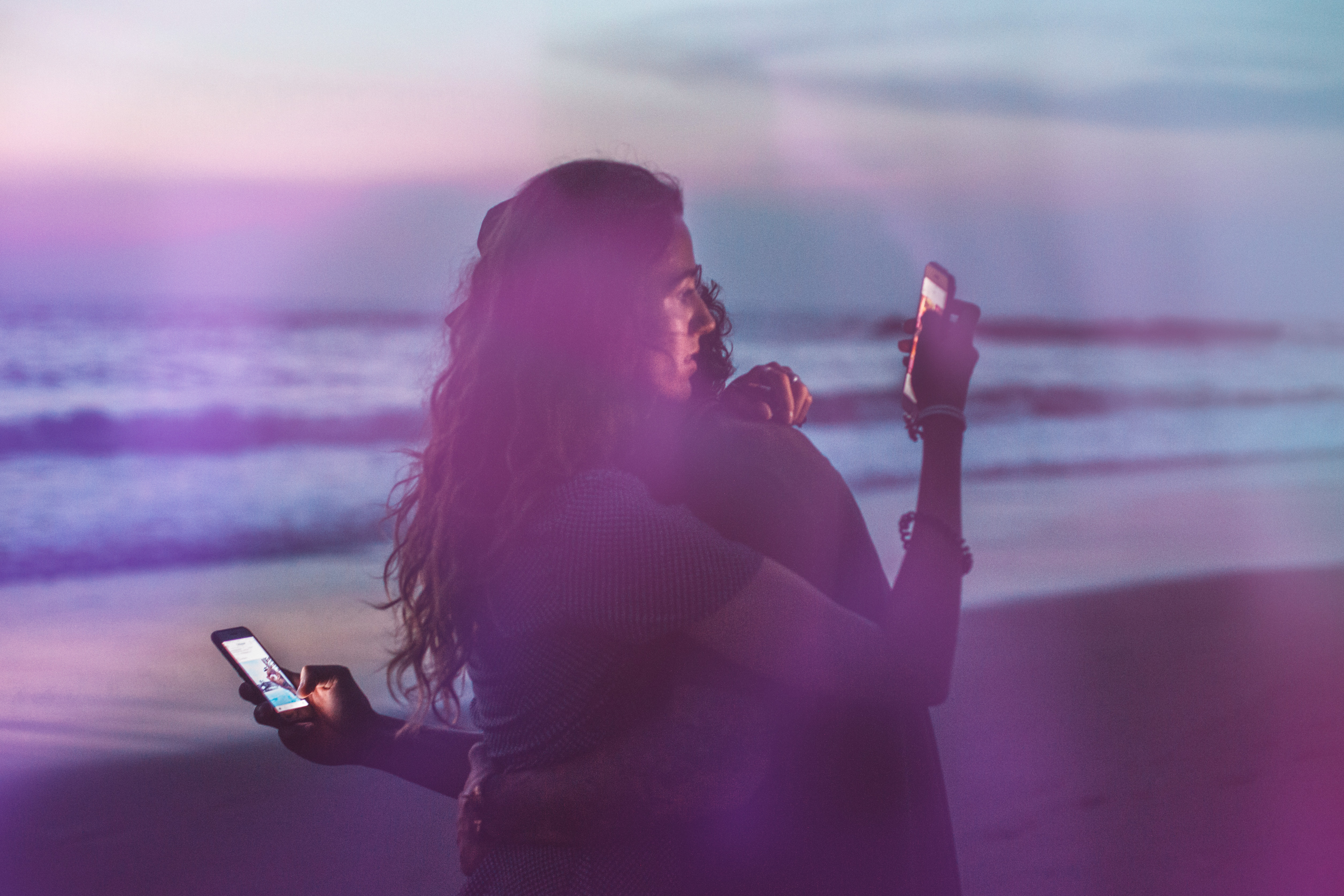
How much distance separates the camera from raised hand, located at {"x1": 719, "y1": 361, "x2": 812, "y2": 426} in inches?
60.3

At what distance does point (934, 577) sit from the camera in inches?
56.9

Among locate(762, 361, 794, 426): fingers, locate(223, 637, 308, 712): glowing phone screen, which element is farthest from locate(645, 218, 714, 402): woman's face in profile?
locate(223, 637, 308, 712): glowing phone screen

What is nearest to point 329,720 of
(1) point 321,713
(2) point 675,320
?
(1) point 321,713

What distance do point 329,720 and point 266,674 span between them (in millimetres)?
133

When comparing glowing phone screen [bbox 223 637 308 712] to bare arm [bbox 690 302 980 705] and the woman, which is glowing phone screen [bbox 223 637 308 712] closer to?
the woman

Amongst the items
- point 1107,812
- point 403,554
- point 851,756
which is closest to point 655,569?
point 851,756

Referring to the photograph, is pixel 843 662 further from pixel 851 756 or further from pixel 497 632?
pixel 497 632

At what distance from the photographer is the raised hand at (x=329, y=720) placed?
1827mm

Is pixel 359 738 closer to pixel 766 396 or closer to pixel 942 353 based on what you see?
pixel 766 396

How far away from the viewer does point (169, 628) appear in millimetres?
5910

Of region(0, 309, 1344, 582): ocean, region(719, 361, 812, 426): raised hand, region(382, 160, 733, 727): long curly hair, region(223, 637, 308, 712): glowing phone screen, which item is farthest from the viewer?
region(0, 309, 1344, 582): ocean

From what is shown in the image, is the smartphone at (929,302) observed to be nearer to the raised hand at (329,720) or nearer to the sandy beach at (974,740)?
the raised hand at (329,720)

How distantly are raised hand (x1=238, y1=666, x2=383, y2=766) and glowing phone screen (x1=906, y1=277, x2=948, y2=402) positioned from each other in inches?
40.1

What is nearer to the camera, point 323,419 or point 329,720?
point 329,720
